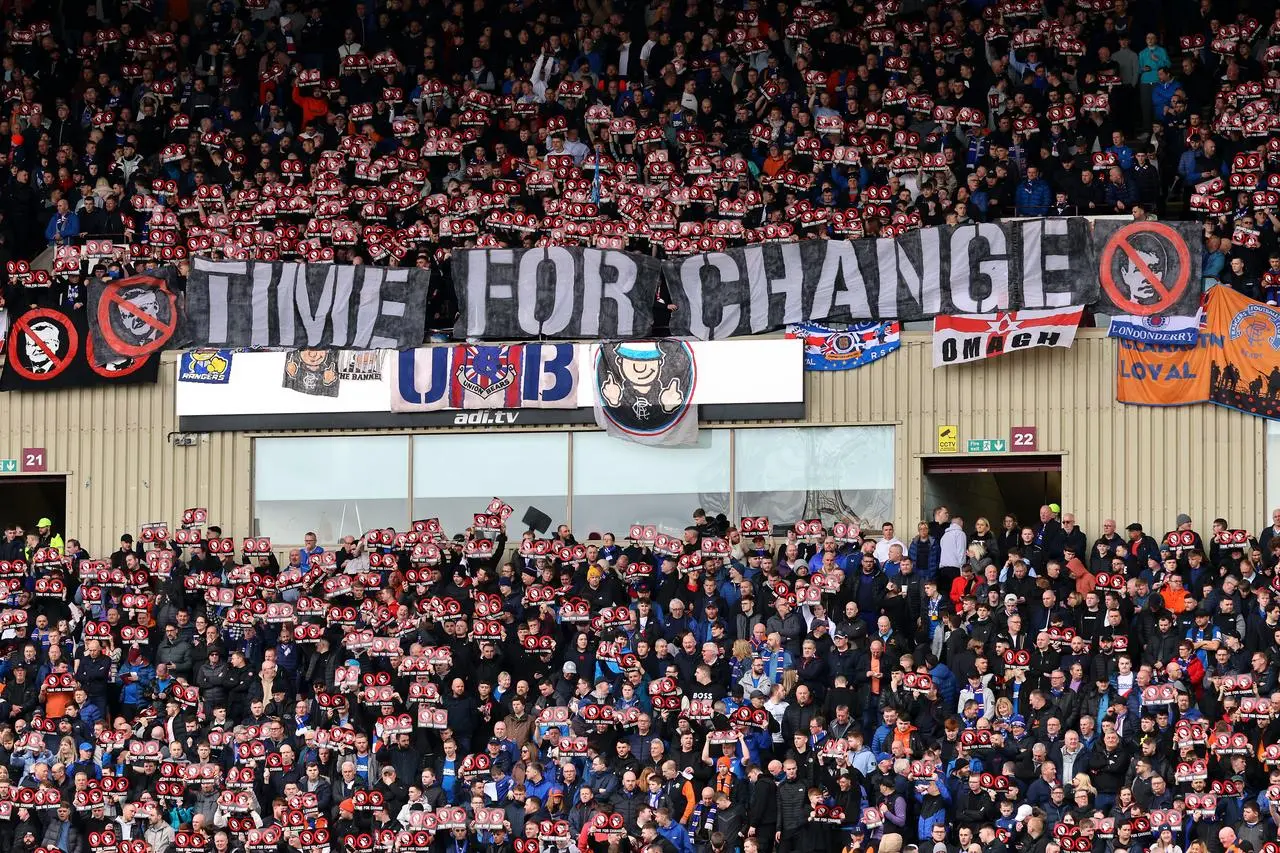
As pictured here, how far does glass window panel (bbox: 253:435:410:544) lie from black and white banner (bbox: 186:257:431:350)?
4.36 feet

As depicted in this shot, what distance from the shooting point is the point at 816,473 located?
106 ft

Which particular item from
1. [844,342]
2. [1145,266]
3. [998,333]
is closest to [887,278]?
[844,342]

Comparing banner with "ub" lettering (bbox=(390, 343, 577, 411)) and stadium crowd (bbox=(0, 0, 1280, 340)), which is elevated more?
stadium crowd (bbox=(0, 0, 1280, 340))

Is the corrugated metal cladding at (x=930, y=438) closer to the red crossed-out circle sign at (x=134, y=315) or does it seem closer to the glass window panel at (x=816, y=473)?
the glass window panel at (x=816, y=473)

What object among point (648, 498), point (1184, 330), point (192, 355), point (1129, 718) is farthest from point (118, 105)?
point (1129, 718)

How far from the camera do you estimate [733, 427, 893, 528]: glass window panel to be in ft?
106

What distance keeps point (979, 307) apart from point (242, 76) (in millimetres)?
11733

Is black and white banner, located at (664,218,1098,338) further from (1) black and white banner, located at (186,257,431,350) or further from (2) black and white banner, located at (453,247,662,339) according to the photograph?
(1) black and white banner, located at (186,257,431,350)

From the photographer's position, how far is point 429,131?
1353 inches

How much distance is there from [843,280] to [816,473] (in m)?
2.41

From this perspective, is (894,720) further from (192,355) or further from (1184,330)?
(192,355)

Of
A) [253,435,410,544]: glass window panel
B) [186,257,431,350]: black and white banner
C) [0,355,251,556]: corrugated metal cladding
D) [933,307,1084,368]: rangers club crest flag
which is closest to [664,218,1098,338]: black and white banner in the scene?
[933,307,1084,368]: rangers club crest flag

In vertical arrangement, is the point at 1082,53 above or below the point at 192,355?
above

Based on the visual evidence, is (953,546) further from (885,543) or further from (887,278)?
(887,278)
